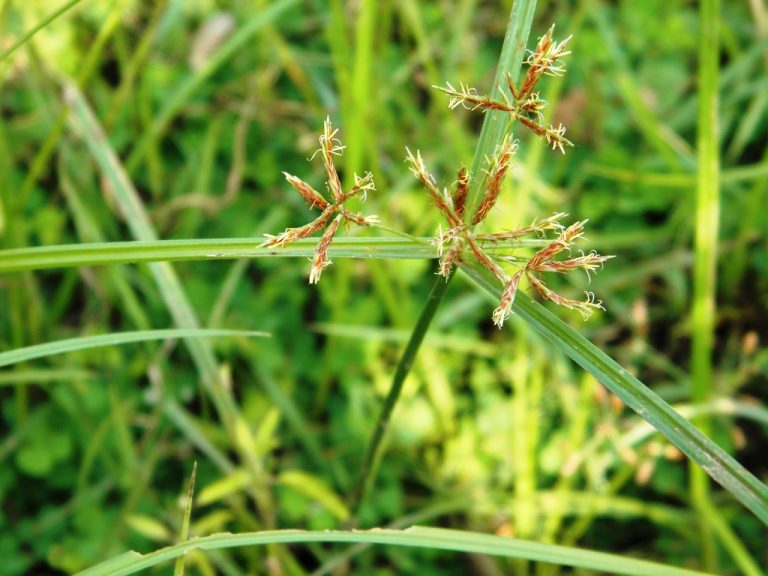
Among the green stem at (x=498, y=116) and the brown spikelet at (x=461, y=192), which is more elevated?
the green stem at (x=498, y=116)

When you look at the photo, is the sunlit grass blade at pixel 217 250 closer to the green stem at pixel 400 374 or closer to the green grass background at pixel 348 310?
the green stem at pixel 400 374

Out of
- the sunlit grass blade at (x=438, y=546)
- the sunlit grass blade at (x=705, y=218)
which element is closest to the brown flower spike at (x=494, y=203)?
the sunlit grass blade at (x=438, y=546)

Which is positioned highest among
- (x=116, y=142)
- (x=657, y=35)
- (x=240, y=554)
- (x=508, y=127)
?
(x=657, y=35)

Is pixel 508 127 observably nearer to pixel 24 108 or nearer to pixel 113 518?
pixel 113 518

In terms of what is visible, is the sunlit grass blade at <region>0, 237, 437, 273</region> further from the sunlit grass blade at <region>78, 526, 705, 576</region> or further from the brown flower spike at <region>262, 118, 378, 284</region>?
the sunlit grass blade at <region>78, 526, 705, 576</region>

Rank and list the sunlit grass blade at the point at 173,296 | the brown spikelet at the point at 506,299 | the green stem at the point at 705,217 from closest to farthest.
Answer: the brown spikelet at the point at 506,299 → the green stem at the point at 705,217 → the sunlit grass blade at the point at 173,296

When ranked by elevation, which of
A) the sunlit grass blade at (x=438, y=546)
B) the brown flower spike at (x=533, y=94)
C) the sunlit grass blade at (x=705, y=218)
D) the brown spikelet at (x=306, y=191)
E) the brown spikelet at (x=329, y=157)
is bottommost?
the sunlit grass blade at (x=438, y=546)

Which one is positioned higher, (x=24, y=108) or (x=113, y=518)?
(x=24, y=108)

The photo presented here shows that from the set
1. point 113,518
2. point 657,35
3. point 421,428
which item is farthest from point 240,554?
point 657,35

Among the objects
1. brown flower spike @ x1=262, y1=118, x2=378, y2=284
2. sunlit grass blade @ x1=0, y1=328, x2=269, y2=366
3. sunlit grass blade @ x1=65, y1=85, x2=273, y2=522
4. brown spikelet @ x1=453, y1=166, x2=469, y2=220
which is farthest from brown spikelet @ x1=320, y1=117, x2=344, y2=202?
sunlit grass blade @ x1=65, y1=85, x2=273, y2=522
